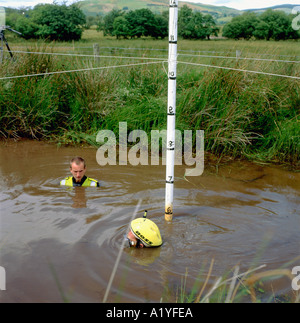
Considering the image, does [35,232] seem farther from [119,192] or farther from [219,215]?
[219,215]

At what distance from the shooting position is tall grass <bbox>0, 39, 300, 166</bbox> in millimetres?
7312

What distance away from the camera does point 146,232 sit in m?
4.18

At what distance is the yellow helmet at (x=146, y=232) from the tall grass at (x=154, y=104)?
3352mm

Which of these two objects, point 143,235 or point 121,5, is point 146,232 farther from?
point 121,5

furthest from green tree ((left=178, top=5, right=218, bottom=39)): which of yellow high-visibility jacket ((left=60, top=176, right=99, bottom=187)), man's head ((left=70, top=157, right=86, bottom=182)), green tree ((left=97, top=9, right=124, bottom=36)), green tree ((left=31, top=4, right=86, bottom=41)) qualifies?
man's head ((left=70, top=157, right=86, bottom=182))

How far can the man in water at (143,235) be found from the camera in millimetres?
4176

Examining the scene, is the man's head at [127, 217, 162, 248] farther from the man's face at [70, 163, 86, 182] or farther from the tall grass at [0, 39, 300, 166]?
the tall grass at [0, 39, 300, 166]

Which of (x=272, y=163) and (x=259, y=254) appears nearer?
(x=259, y=254)

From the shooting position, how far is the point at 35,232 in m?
4.54

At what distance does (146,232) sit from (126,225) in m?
0.65

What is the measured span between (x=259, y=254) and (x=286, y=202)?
5.80 ft

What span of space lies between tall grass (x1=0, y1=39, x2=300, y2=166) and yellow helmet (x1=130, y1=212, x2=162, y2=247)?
335 centimetres

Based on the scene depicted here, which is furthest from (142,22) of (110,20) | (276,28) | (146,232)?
(146,232)

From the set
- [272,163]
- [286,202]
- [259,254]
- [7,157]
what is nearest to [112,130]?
[7,157]
